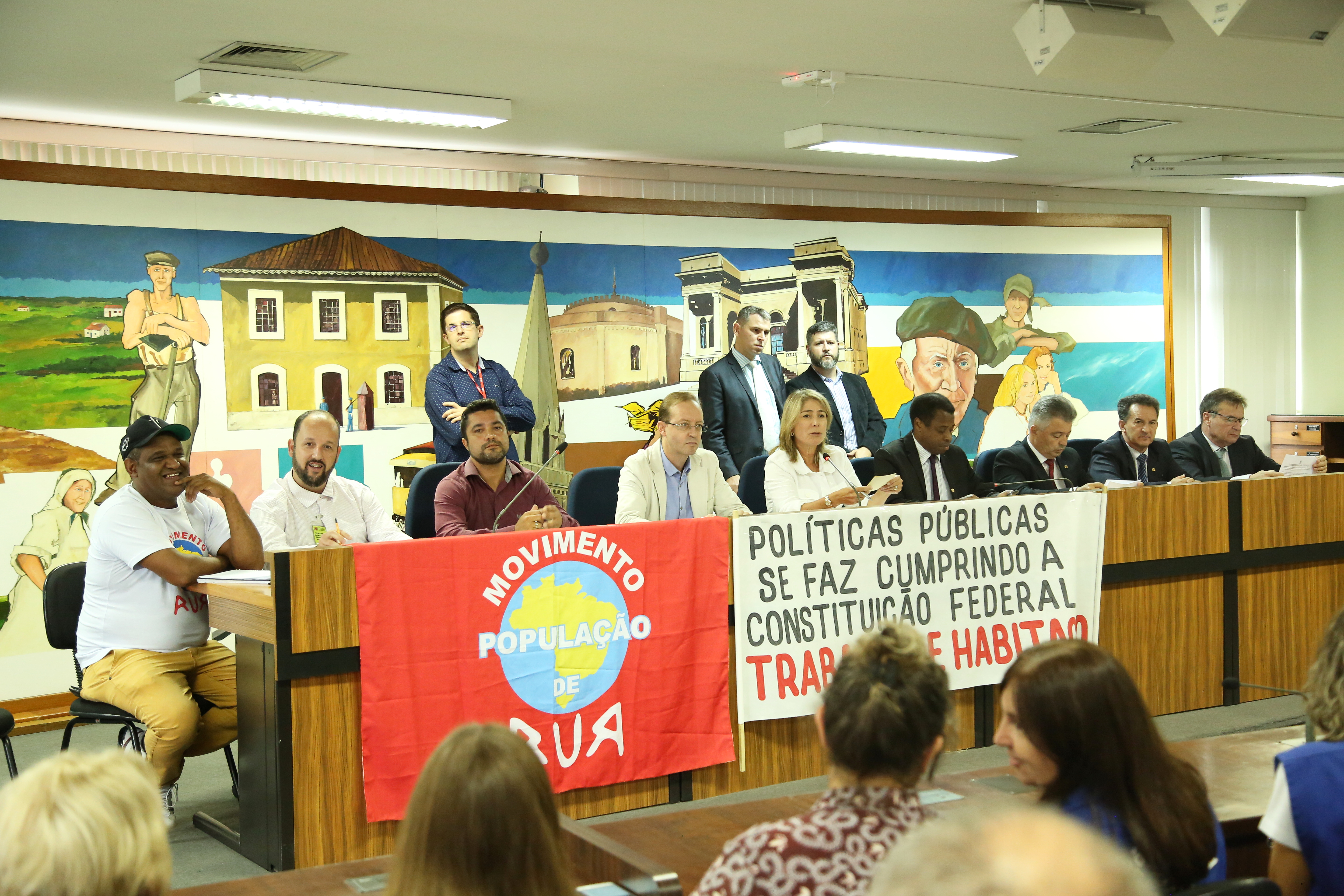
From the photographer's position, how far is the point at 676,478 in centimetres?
A: 478

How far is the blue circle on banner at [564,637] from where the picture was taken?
11.8 ft

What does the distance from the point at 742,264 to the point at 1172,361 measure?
360 cm

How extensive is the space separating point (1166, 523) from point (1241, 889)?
3.62 meters

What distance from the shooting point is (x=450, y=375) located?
21.2ft

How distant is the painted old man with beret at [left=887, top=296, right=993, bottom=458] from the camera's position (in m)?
8.06

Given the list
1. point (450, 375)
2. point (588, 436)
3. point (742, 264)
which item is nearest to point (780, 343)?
point (742, 264)

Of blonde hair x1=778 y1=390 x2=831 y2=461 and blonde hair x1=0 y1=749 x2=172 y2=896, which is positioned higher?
blonde hair x1=778 y1=390 x2=831 y2=461

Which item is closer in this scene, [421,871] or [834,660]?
[421,871]

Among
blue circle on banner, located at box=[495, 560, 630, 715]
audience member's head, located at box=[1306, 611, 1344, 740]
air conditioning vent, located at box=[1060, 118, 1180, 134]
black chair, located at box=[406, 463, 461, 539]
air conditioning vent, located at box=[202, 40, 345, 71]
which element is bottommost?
blue circle on banner, located at box=[495, 560, 630, 715]

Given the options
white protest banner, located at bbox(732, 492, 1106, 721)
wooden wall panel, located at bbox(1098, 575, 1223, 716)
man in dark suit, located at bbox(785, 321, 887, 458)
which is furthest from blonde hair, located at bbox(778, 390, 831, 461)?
man in dark suit, located at bbox(785, 321, 887, 458)

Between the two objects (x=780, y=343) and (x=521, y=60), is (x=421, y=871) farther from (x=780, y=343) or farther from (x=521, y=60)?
(x=780, y=343)

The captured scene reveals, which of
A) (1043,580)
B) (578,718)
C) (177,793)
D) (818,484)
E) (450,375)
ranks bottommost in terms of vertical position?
(177,793)

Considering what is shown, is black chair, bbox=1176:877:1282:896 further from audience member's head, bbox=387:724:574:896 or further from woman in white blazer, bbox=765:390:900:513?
woman in white blazer, bbox=765:390:900:513

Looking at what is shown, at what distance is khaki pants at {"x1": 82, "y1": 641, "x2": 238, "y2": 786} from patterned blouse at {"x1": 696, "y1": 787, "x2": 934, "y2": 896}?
8.25 ft
